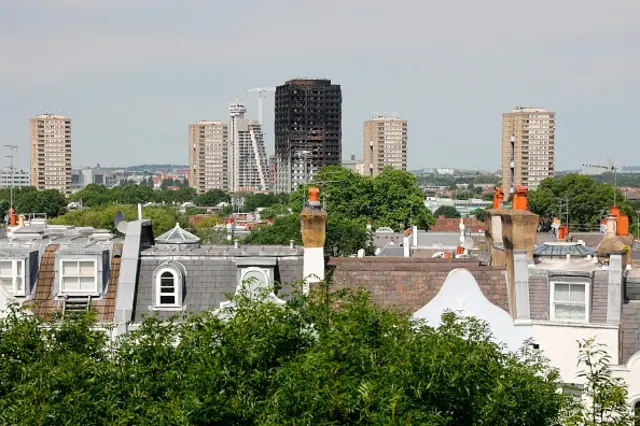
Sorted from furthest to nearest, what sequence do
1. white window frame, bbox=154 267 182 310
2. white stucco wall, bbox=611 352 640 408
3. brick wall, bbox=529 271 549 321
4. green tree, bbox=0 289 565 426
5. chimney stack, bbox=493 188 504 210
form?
1. chimney stack, bbox=493 188 504 210
2. white window frame, bbox=154 267 182 310
3. brick wall, bbox=529 271 549 321
4. white stucco wall, bbox=611 352 640 408
5. green tree, bbox=0 289 565 426

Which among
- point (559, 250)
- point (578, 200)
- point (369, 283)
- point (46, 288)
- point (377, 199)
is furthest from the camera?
point (578, 200)

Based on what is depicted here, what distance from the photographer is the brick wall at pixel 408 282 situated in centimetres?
3603

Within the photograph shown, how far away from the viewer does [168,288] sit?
1452 inches

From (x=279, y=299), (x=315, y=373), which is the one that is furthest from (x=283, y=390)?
(x=279, y=299)

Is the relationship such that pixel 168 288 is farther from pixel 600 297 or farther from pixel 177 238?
pixel 600 297

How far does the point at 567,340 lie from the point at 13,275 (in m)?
16.3

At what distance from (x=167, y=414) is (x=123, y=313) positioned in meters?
12.0

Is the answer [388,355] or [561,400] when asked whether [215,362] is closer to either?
[388,355]

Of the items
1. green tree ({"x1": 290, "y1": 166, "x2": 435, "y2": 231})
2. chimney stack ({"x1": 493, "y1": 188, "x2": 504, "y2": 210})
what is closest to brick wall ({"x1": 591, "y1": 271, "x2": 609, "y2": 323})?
chimney stack ({"x1": 493, "y1": 188, "x2": 504, "y2": 210})

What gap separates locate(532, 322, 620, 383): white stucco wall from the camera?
112ft

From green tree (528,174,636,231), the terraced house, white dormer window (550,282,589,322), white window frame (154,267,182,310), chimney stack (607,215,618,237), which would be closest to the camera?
the terraced house

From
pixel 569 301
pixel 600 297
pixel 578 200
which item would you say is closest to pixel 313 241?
pixel 569 301

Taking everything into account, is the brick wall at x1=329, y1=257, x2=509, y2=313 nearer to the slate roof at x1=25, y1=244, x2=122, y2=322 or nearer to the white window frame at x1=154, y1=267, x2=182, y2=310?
the white window frame at x1=154, y1=267, x2=182, y2=310

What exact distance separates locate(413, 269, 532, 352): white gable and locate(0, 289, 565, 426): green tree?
5.71m
